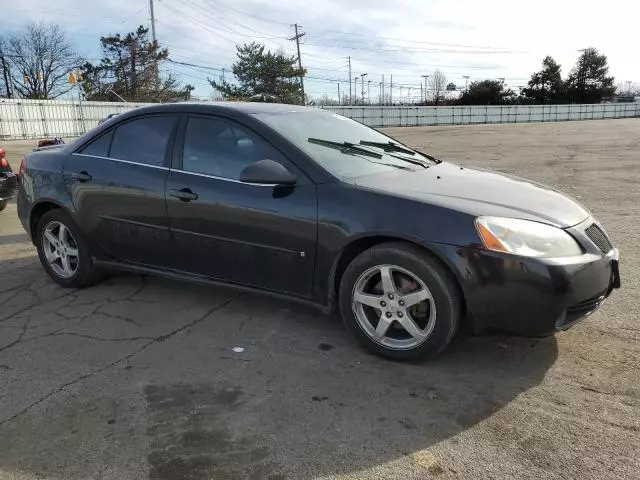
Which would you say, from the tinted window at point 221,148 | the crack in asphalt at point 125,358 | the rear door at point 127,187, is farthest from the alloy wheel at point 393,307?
the rear door at point 127,187

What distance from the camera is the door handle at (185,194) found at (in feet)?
12.6

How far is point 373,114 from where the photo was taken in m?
47.3

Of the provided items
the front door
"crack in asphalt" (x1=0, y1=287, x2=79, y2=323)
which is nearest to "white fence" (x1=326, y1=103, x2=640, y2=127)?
"crack in asphalt" (x1=0, y1=287, x2=79, y2=323)

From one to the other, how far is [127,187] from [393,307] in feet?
7.47

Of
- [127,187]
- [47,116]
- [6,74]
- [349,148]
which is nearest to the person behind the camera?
[349,148]

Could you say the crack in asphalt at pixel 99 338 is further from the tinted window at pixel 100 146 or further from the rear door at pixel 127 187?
the tinted window at pixel 100 146

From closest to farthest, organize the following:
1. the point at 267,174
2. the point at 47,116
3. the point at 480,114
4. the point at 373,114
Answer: the point at 267,174
the point at 47,116
the point at 373,114
the point at 480,114

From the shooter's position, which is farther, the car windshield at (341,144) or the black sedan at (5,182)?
the black sedan at (5,182)

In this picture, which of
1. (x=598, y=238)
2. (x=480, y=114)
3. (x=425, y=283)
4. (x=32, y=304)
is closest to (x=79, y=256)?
(x=32, y=304)

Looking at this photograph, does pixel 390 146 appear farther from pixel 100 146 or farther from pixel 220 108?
pixel 100 146

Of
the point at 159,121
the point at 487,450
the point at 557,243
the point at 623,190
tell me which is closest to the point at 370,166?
the point at 557,243

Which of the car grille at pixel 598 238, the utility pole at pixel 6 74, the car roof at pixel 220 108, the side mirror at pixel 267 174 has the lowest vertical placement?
the car grille at pixel 598 238

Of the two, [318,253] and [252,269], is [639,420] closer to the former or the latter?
[318,253]

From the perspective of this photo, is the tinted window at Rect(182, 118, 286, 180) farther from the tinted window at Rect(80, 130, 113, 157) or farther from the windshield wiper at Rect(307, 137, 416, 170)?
the tinted window at Rect(80, 130, 113, 157)
